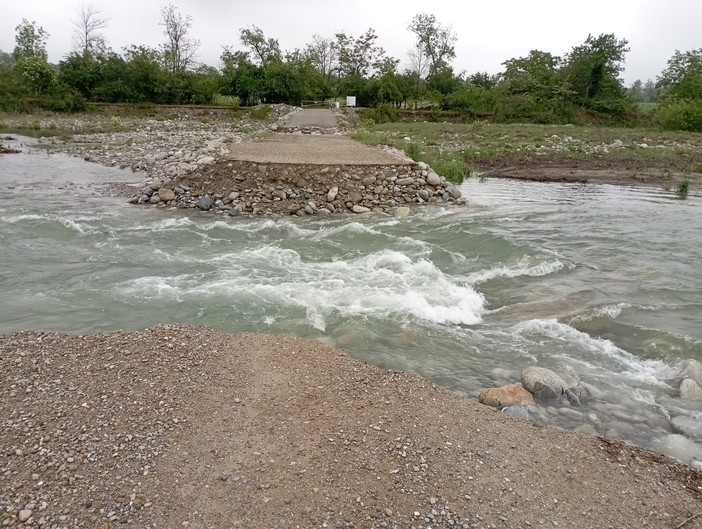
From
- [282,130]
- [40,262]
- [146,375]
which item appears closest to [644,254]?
[146,375]

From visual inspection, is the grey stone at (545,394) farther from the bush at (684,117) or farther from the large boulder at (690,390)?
the bush at (684,117)

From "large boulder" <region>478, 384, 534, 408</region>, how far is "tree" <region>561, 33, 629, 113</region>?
50099 mm

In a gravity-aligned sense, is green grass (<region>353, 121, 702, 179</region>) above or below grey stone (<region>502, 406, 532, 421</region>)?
above

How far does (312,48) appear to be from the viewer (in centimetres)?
6825

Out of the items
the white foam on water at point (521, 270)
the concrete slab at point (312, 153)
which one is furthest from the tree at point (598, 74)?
the white foam on water at point (521, 270)

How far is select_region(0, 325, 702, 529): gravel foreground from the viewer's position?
3.62 metres

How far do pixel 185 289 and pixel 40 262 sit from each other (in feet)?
10.7

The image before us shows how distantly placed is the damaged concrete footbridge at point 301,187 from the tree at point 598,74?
40.7 metres

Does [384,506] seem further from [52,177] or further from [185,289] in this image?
[52,177]

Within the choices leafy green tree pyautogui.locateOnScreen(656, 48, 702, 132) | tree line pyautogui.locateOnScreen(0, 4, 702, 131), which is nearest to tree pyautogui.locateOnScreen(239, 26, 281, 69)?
tree line pyautogui.locateOnScreen(0, 4, 702, 131)

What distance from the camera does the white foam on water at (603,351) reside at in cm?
588

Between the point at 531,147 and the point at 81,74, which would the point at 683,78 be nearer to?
the point at 531,147

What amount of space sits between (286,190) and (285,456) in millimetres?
10618

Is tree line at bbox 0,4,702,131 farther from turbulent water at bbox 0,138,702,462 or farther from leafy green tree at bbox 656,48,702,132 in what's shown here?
turbulent water at bbox 0,138,702,462
